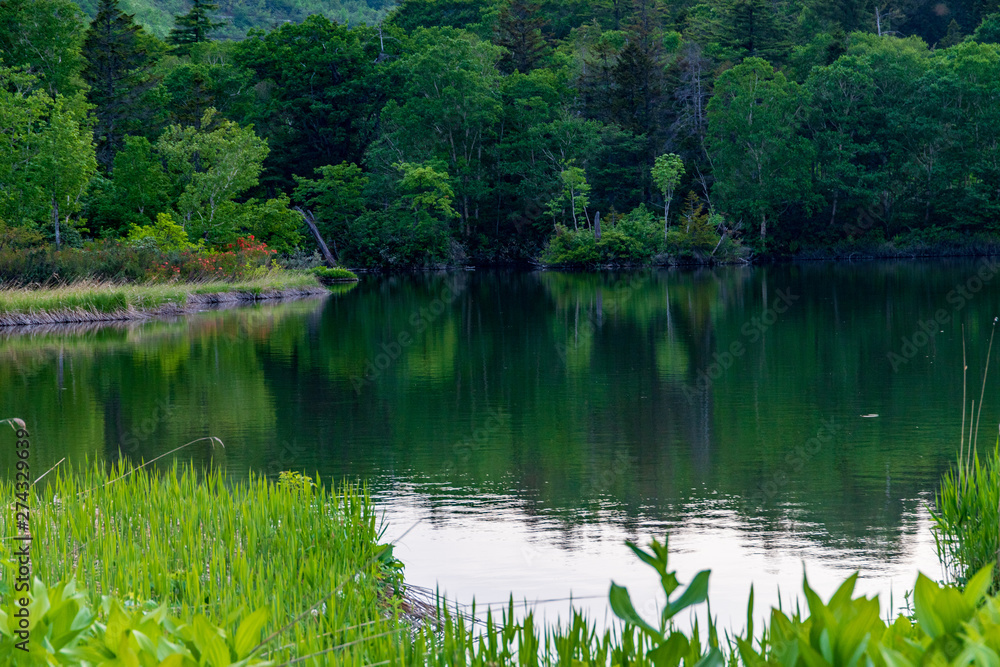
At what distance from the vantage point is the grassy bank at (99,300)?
26.2 metres

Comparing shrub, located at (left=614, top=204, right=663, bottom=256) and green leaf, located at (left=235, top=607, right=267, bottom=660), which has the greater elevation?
shrub, located at (left=614, top=204, right=663, bottom=256)

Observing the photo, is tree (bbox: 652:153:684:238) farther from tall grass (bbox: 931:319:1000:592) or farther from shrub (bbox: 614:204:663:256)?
tall grass (bbox: 931:319:1000:592)

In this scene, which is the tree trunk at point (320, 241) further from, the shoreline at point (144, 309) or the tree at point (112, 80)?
the shoreline at point (144, 309)

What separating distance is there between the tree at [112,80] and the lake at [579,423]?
3168 centimetres

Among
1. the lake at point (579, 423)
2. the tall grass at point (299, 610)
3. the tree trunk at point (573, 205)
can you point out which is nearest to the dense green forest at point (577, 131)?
the tree trunk at point (573, 205)

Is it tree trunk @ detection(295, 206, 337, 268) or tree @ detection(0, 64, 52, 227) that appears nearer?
tree @ detection(0, 64, 52, 227)

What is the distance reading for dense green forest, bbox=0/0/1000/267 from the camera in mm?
55219

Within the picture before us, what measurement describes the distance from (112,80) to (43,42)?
387cm

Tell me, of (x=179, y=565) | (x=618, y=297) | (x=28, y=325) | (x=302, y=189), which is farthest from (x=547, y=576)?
(x=302, y=189)

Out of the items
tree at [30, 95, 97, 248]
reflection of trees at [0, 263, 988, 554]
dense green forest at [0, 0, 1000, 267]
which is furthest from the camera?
dense green forest at [0, 0, 1000, 267]

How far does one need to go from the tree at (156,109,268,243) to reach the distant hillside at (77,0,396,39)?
7361 centimetres

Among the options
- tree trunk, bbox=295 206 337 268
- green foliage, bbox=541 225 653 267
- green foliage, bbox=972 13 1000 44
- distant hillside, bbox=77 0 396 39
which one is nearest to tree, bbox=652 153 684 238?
green foliage, bbox=541 225 653 267

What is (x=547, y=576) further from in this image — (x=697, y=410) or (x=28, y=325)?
(x=28, y=325)

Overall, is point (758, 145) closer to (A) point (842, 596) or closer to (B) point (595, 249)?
(B) point (595, 249)
